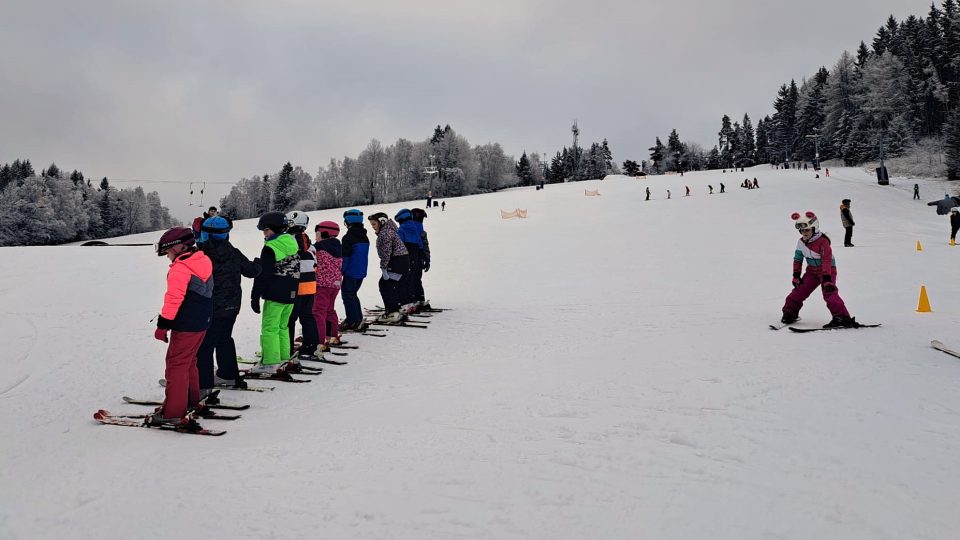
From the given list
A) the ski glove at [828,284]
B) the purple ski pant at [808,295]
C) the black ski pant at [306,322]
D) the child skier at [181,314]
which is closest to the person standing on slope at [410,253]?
the black ski pant at [306,322]

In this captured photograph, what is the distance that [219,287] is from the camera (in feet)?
18.6

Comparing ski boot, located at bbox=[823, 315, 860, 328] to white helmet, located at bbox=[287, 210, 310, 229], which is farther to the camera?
ski boot, located at bbox=[823, 315, 860, 328]

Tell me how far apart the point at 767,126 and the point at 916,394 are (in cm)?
13086

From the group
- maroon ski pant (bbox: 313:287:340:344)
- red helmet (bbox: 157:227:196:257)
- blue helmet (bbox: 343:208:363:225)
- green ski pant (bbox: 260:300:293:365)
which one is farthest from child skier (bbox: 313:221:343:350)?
red helmet (bbox: 157:227:196:257)

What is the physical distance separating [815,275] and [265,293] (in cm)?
877

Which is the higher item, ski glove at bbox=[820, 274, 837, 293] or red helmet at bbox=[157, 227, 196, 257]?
red helmet at bbox=[157, 227, 196, 257]

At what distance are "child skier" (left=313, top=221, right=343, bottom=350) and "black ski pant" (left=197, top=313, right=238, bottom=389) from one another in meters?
1.66

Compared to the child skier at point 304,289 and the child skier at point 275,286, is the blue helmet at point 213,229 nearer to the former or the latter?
the child skier at point 275,286

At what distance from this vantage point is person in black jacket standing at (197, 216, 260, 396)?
5625mm

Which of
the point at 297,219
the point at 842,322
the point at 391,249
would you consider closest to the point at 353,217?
the point at 391,249

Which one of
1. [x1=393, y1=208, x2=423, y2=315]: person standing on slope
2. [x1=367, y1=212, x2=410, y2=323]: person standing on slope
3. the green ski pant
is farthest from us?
[x1=393, y1=208, x2=423, y2=315]: person standing on slope

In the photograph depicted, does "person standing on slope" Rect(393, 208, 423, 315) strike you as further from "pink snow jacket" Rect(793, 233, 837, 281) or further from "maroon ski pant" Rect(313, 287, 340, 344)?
"pink snow jacket" Rect(793, 233, 837, 281)

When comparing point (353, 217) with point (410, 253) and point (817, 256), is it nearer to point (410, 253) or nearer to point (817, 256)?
point (410, 253)

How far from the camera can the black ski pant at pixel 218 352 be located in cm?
561
